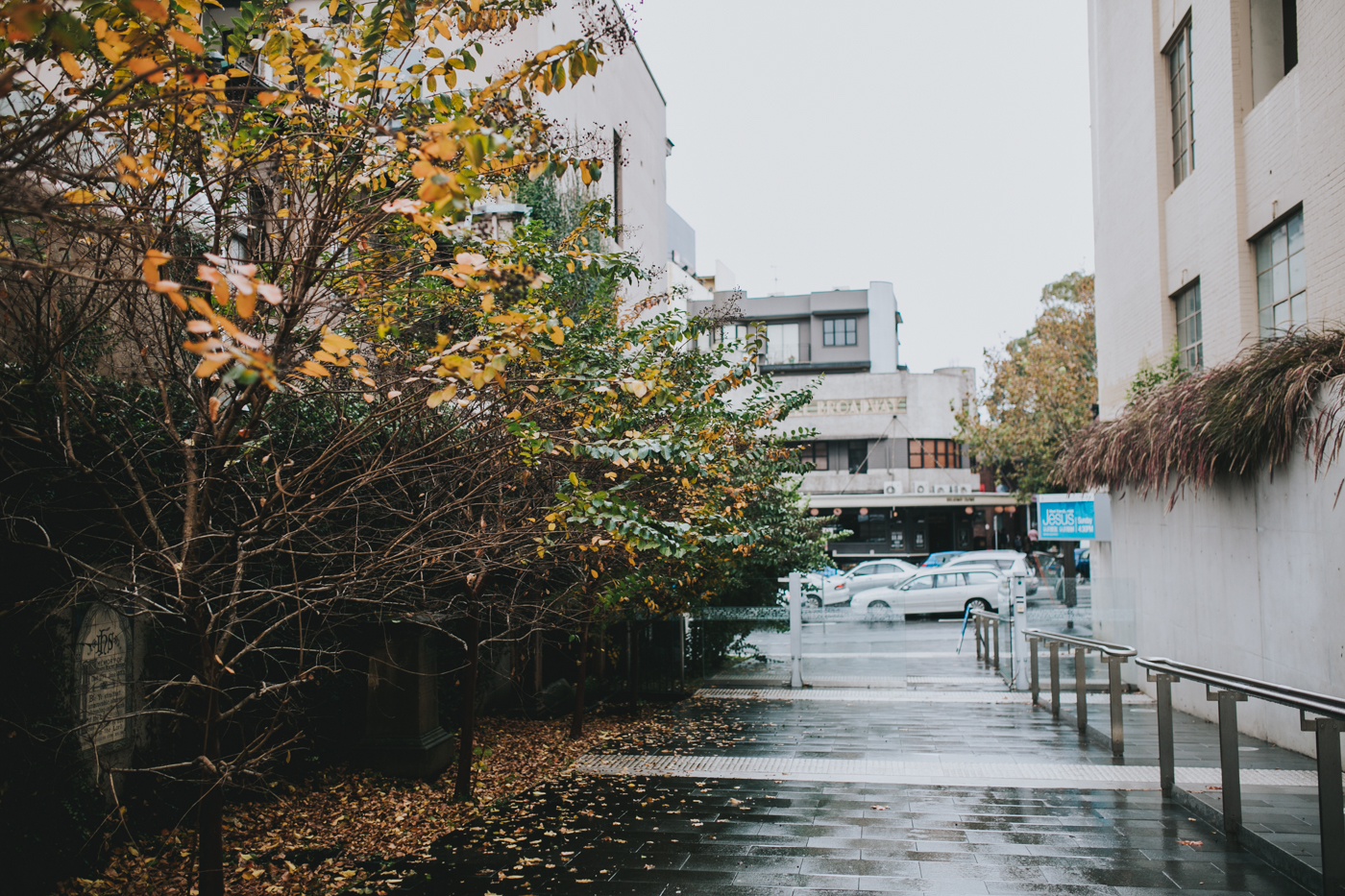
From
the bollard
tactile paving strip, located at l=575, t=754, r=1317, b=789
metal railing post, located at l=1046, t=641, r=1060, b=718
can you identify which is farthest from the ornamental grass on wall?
the bollard

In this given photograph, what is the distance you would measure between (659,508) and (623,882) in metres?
3.71

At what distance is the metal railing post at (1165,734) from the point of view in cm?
721

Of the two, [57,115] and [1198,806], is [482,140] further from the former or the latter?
[1198,806]

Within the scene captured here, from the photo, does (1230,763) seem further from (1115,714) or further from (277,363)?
(277,363)

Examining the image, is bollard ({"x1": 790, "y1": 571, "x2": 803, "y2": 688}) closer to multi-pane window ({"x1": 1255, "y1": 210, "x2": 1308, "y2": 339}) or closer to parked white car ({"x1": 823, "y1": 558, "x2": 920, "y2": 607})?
multi-pane window ({"x1": 1255, "y1": 210, "x2": 1308, "y2": 339})

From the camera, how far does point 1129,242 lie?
1449 cm

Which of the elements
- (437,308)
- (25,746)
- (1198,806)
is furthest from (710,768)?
(25,746)

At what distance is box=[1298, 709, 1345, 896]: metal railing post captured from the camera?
4.85 meters

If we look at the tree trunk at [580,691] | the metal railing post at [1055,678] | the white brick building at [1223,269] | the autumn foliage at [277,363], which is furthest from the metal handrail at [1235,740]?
the tree trunk at [580,691]

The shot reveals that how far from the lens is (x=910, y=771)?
8320mm

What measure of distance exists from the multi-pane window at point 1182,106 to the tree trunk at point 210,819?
1292 cm

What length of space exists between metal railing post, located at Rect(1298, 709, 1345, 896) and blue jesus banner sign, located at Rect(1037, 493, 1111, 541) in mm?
9938

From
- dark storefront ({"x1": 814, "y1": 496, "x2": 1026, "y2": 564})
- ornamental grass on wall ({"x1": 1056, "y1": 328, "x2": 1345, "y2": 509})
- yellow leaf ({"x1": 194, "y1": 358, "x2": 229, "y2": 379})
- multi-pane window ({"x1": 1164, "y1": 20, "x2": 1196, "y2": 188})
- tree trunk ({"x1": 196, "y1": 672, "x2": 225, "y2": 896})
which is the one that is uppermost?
multi-pane window ({"x1": 1164, "y1": 20, "x2": 1196, "y2": 188})

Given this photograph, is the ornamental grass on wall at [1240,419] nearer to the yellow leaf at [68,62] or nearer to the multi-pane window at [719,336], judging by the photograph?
the multi-pane window at [719,336]
